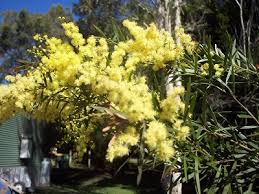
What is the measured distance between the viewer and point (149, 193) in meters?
12.9

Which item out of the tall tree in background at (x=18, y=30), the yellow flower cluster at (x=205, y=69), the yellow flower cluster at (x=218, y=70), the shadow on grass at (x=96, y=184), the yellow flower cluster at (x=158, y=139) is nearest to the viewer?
the yellow flower cluster at (x=158, y=139)

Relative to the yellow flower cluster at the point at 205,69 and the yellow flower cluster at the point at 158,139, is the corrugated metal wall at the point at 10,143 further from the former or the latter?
the yellow flower cluster at the point at 158,139

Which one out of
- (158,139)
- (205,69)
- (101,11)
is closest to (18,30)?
(101,11)

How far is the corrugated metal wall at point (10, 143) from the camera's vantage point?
1377 centimetres

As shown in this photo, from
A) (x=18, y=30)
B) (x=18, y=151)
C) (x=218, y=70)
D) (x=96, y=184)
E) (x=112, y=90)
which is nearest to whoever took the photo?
(x=112, y=90)

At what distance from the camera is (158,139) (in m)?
2.01

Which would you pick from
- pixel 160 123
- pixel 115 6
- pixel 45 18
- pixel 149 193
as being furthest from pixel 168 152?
pixel 45 18

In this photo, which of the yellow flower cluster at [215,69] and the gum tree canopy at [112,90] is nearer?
the gum tree canopy at [112,90]

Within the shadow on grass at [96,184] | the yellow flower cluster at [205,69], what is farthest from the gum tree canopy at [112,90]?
the shadow on grass at [96,184]

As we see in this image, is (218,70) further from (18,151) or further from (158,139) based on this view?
(18,151)

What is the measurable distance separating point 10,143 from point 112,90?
12902 millimetres

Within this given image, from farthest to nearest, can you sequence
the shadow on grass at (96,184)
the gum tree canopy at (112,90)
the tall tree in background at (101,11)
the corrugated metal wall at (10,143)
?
the tall tree in background at (101,11), the shadow on grass at (96,184), the corrugated metal wall at (10,143), the gum tree canopy at (112,90)

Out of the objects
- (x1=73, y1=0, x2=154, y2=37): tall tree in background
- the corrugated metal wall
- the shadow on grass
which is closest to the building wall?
the corrugated metal wall

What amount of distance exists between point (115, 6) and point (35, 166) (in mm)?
7201
